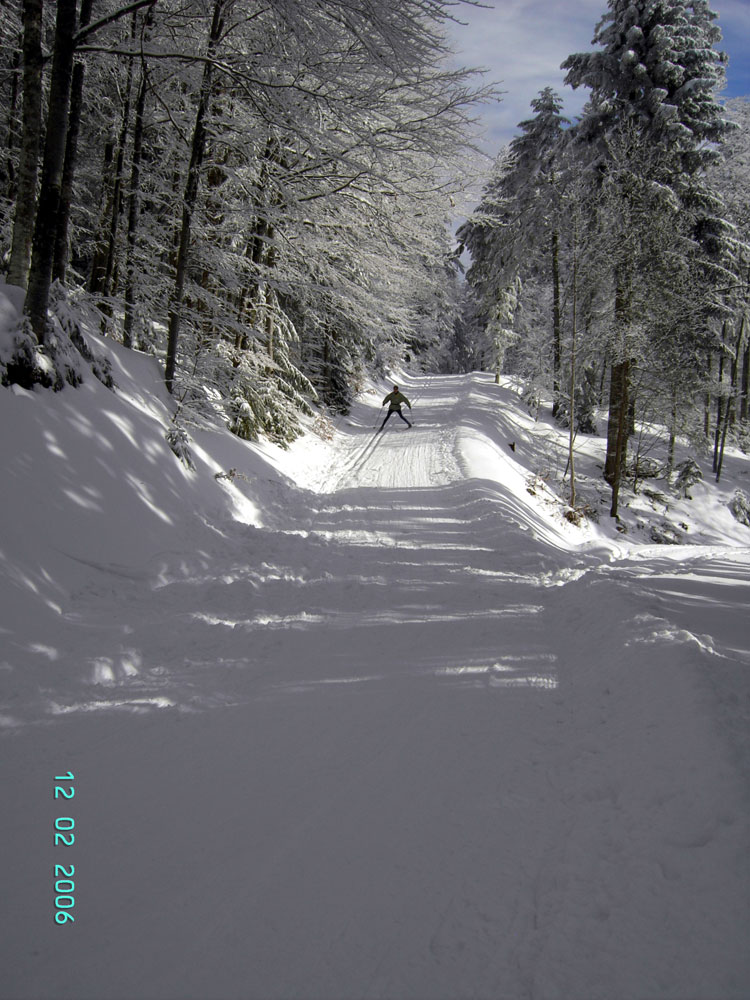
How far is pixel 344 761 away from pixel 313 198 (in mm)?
10520

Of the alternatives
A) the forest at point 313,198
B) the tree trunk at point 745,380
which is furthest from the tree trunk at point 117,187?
the tree trunk at point 745,380

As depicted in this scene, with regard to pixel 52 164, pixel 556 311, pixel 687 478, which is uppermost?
pixel 556 311

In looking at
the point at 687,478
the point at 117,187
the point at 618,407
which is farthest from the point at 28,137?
the point at 687,478

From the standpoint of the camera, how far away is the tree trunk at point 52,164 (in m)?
5.80

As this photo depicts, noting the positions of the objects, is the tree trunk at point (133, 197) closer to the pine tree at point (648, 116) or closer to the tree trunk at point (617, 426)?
the pine tree at point (648, 116)

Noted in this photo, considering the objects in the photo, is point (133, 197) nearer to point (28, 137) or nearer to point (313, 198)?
point (313, 198)

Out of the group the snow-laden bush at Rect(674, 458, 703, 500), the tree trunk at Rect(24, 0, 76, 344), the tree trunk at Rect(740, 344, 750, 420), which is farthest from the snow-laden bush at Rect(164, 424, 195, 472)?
the tree trunk at Rect(740, 344, 750, 420)

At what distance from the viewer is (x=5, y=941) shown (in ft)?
6.79

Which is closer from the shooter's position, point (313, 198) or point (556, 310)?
point (313, 198)

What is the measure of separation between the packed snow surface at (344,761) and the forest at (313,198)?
2675 millimetres

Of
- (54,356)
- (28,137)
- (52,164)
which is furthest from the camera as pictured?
(54,356)

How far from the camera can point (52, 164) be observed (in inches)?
232

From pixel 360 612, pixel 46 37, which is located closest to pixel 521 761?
pixel 360 612

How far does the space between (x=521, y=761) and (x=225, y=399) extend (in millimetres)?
9747
